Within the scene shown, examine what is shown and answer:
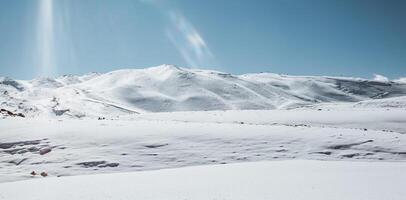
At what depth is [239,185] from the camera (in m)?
11.6

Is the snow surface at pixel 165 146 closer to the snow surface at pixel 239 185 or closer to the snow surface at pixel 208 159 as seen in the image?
the snow surface at pixel 208 159

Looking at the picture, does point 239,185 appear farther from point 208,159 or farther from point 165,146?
point 165,146

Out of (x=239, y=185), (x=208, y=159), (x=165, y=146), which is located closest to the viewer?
(x=239, y=185)

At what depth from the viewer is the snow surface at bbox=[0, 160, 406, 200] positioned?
10.3 meters

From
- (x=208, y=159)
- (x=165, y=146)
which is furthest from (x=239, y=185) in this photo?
(x=165, y=146)

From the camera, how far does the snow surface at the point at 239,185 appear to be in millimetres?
10258

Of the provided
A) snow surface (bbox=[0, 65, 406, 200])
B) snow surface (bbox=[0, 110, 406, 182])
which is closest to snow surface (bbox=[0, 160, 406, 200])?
snow surface (bbox=[0, 65, 406, 200])

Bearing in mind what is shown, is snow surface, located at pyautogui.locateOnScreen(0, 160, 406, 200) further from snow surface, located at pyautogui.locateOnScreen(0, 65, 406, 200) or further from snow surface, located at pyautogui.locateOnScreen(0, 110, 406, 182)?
snow surface, located at pyautogui.locateOnScreen(0, 110, 406, 182)

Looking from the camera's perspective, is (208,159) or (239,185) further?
(208,159)

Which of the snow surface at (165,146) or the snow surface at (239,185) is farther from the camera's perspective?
the snow surface at (165,146)

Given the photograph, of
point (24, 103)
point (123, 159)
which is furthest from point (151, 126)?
point (24, 103)

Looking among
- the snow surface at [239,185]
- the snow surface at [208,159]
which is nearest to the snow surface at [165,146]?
the snow surface at [208,159]

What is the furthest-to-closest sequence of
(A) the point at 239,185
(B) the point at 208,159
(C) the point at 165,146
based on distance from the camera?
(C) the point at 165,146 < (B) the point at 208,159 < (A) the point at 239,185

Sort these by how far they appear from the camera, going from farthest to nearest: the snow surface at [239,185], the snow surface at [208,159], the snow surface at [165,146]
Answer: the snow surface at [165,146]
the snow surface at [208,159]
the snow surface at [239,185]
